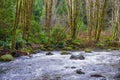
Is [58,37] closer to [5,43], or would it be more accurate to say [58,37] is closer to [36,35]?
[36,35]

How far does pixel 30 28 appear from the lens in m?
22.4

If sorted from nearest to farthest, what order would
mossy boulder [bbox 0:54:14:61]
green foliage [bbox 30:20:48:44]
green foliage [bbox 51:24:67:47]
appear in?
mossy boulder [bbox 0:54:14:61], green foliage [bbox 51:24:67:47], green foliage [bbox 30:20:48:44]

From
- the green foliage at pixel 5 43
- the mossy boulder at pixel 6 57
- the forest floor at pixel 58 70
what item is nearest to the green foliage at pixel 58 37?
the green foliage at pixel 5 43

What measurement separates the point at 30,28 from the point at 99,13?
5799mm

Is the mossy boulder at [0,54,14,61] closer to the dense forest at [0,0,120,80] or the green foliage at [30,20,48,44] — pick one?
the dense forest at [0,0,120,80]

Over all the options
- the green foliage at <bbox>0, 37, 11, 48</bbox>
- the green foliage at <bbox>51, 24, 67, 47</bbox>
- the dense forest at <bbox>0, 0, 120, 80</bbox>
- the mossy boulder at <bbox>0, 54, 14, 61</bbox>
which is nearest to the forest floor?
the dense forest at <bbox>0, 0, 120, 80</bbox>

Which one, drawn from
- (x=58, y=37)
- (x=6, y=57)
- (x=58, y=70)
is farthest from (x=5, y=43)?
(x=58, y=70)

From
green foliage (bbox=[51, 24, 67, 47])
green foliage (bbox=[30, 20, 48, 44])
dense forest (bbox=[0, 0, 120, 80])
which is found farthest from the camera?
green foliage (bbox=[30, 20, 48, 44])

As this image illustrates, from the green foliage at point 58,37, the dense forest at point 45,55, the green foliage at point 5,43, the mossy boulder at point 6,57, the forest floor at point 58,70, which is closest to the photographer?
the forest floor at point 58,70

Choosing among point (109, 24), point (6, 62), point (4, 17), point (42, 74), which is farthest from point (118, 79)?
point (109, 24)

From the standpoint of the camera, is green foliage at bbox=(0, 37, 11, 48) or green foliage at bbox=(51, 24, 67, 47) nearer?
green foliage at bbox=(0, 37, 11, 48)

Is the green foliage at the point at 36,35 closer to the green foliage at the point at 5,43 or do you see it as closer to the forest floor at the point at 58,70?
the green foliage at the point at 5,43

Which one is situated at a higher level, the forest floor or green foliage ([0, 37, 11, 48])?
green foliage ([0, 37, 11, 48])

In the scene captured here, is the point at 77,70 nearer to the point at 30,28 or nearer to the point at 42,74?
the point at 42,74
